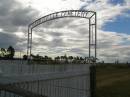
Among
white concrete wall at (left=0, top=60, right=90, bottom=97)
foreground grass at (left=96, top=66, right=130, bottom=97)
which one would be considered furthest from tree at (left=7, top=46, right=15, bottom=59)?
foreground grass at (left=96, top=66, right=130, bottom=97)

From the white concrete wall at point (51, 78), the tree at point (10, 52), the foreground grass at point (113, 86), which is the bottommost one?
the foreground grass at point (113, 86)

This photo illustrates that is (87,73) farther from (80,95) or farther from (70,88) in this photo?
(70,88)

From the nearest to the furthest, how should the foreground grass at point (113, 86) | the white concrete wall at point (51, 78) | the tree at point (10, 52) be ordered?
the white concrete wall at point (51, 78), the tree at point (10, 52), the foreground grass at point (113, 86)

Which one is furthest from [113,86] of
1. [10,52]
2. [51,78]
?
[51,78]

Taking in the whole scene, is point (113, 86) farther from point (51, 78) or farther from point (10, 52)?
point (51, 78)

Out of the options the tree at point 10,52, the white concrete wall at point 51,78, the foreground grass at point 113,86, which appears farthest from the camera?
the foreground grass at point 113,86

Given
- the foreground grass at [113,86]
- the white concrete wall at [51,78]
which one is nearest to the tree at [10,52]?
the white concrete wall at [51,78]

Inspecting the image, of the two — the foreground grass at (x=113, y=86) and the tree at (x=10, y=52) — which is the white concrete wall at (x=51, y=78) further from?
the foreground grass at (x=113, y=86)

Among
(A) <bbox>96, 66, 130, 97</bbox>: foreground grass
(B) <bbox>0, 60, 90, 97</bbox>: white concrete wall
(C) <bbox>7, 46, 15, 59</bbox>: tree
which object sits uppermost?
(C) <bbox>7, 46, 15, 59</bbox>: tree

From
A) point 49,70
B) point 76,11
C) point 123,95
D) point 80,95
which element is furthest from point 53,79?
point 123,95

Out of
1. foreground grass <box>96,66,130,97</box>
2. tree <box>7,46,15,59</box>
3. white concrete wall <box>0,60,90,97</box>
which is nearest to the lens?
white concrete wall <box>0,60,90,97</box>

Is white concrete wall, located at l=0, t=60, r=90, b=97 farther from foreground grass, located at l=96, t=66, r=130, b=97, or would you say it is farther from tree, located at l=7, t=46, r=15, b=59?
foreground grass, located at l=96, t=66, r=130, b=97

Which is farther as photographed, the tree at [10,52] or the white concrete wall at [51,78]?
the tree at [10,52]

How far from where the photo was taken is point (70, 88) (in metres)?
17.6
